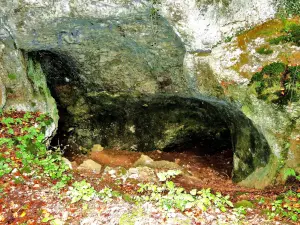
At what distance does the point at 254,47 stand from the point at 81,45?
17.2 ft

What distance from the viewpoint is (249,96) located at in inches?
258

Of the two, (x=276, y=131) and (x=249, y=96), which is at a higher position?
(x=249, y=96)

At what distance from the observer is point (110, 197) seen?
233 inches

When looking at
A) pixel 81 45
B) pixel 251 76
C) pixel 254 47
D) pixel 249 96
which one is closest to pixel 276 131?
pixel 249 96

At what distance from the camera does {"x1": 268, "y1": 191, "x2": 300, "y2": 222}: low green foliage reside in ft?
17.0

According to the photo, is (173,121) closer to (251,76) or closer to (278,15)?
(251,76)

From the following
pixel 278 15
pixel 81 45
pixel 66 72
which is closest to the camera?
pixel 278 15

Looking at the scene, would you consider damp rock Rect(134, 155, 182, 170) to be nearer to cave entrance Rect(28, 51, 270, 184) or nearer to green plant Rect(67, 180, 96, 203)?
cave entrance Rect(28, 51, 270, 184)

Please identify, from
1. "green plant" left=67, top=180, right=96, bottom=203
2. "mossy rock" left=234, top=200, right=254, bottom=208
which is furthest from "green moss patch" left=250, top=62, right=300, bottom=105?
"green plant" left=67, top=180, right=96, bottom=203

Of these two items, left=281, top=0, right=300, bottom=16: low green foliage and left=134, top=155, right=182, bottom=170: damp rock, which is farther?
left=134, top=155, right=182, bottom=170: damp rock

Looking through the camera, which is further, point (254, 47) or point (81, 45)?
point (81, 45)

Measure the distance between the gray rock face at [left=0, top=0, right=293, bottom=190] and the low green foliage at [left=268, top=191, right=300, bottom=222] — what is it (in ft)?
3.02

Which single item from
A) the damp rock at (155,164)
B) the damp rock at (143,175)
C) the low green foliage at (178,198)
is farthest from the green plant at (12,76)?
the low green foliage at (178,198)

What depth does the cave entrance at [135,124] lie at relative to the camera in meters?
10.2
